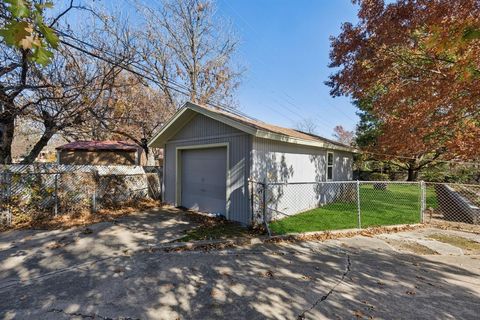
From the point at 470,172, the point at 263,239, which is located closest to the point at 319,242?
the point at 263,239

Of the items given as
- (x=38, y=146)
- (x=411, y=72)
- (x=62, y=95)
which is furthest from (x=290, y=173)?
(x=38, y=146)

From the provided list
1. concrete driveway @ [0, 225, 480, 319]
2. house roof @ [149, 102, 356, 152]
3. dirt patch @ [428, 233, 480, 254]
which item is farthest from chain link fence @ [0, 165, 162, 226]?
dirt patch @ [428, 233, 480, 254]

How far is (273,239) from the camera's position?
6.04 metres

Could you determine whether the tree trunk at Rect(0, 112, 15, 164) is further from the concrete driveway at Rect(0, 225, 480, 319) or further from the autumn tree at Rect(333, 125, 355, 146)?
the autumn tree at Rect(333, 125, 355, 146)

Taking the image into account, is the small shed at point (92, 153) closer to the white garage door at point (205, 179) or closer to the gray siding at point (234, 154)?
the white garage door at point (205, 179)

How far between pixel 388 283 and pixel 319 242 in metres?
2.04

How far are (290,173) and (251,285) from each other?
18.0 feet

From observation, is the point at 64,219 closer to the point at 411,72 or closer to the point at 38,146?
the point at 38,146

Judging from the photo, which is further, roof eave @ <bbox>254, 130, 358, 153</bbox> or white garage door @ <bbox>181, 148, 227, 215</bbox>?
white garage door @ <bbox>181, 148, 227, 215</bbox>

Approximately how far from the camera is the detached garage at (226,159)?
23.9 feet

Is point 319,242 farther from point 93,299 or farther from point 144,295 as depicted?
point 93,299

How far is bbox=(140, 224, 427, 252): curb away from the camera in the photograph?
548cm

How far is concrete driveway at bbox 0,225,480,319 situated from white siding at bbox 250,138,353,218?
2.48m

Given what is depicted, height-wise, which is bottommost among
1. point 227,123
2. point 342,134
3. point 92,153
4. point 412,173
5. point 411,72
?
point 412,173
